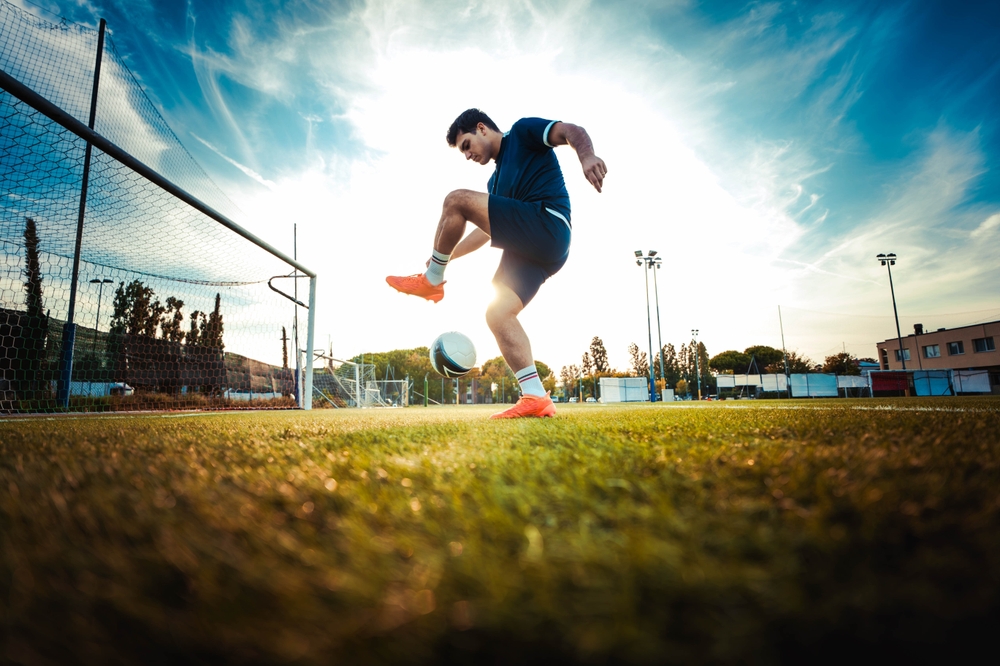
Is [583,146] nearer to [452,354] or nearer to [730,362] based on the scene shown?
[452,354]

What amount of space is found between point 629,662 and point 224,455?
1369 mm

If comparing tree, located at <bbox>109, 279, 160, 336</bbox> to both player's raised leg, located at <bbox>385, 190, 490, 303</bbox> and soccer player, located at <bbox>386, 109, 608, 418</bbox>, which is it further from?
soccer player, located at <bbox>386, 109, 608, 418</bbox>

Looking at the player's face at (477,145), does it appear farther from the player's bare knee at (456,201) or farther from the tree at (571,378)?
the tree at (571,378)

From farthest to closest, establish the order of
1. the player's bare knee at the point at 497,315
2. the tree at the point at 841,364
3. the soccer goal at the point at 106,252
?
the tree at the point at 841,364 < the soccer goal at the point at 106,252 < the player's bare knee at the point at 497,315

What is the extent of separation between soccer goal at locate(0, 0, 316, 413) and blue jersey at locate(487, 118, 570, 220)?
395cm

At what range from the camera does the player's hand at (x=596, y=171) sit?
9.90 feet

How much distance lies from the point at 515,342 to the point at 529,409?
541mm

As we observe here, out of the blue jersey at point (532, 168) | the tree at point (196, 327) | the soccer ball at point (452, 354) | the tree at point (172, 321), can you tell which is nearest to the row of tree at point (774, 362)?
Answer: the tree at point (196, 327)

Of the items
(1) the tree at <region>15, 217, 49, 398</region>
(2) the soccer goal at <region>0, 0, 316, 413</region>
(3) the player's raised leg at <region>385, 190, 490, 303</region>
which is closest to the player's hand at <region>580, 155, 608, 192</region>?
(3) the player's raised leg at <region>385, 190, 490, 303</region>

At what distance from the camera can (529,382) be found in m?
3.56

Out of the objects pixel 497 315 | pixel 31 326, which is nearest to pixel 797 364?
pixel 497 315

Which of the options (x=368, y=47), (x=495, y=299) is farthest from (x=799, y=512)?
(x=368, y=47)

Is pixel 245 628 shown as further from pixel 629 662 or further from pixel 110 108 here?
pixel 110 108

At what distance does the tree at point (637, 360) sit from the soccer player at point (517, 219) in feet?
235
